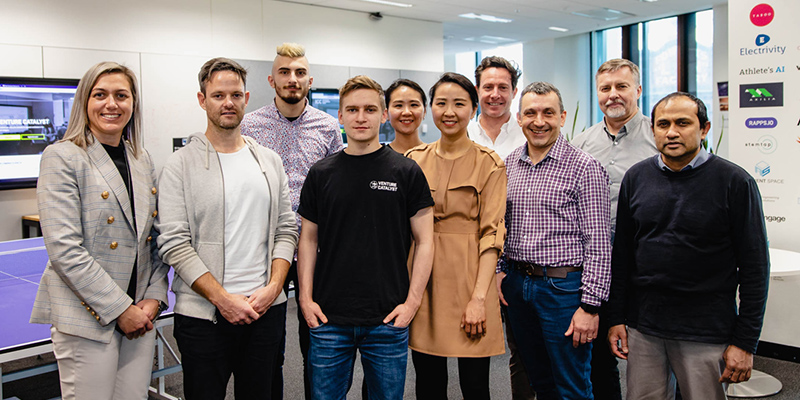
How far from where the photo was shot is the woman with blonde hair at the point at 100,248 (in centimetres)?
177

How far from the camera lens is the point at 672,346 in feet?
6.81

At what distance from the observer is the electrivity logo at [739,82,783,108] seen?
3587 millimetres

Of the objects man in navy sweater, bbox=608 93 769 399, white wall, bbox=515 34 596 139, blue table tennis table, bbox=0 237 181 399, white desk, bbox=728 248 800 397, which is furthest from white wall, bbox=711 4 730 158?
blue table tennis table, bbox=0 237 181 399

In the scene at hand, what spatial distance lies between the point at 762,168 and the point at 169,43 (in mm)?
5839

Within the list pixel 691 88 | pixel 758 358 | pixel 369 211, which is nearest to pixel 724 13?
pixel 691 88

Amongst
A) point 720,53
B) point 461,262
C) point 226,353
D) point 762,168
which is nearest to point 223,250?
point 226,353

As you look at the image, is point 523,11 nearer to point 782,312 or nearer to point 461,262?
point 782,312

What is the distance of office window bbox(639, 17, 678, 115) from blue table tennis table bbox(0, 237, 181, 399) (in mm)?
9267

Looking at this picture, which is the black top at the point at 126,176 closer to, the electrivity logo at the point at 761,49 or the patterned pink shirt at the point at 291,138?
the patterned pink shirt at the point at 291,138

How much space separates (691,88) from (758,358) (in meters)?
6.87

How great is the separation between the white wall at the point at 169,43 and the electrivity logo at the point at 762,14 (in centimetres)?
515

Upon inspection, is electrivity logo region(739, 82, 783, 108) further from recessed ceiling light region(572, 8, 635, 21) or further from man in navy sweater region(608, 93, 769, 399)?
recessed ceiling light region(572, 8, 635, 21)

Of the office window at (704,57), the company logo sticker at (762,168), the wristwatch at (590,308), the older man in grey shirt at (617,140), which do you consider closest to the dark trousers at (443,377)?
the wristwatch at (590,308)

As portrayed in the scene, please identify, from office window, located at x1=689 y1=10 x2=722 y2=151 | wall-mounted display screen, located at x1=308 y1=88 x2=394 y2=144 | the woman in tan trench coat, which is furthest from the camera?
office window, located at x1=689 y1=10 x2=722 y2=151
